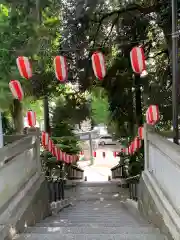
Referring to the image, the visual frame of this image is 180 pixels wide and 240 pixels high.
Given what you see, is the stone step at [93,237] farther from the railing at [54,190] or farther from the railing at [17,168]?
the railing at [54,190]

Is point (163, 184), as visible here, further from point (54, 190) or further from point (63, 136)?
point (63, 136)

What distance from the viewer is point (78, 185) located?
13.3 meters

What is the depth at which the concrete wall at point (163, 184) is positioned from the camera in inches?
123

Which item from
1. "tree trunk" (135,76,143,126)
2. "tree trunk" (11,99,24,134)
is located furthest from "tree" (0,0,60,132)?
"tree trunk" (135,76,143,126)

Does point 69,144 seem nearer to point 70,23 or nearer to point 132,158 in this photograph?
point 132,158

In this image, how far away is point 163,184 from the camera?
3961 mm

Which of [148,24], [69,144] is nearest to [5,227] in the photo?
[148,24]

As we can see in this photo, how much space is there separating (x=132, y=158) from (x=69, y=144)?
113 inches

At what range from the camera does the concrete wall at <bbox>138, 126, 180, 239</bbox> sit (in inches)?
123

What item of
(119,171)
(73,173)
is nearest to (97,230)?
(119,171)

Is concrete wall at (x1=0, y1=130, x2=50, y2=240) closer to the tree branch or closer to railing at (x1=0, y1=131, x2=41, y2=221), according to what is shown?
railing at (x1=0, y1=131, x2=41, y2=221)

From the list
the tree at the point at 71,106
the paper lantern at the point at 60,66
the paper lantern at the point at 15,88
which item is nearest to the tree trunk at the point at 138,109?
the tree at the point at 71,106

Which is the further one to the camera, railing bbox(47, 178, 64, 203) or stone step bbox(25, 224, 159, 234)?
railing bbox(47, 178, 64, 203)

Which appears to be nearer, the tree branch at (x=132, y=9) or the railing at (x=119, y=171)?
the tree branch at (x=132, y=9)
